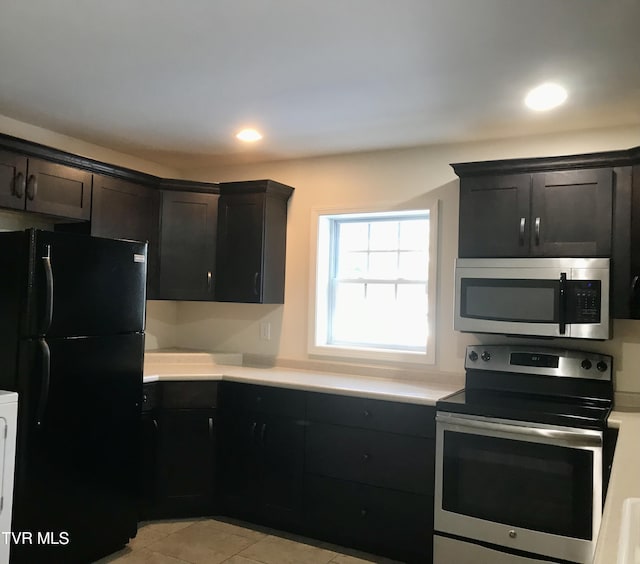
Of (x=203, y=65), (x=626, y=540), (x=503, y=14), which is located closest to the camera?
(x=626, y=540)

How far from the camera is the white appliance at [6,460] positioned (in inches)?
95.3

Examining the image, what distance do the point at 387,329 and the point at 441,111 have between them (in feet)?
4.86

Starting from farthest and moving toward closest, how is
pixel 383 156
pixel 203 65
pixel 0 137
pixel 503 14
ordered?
pixel 383 156 → pixel 0 137 → pixel 203 65 → pixel 503 14

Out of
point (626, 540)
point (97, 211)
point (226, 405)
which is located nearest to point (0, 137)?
point (97, 211)

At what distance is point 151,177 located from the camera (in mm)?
3775

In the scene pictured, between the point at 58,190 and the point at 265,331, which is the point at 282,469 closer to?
the point at 265,331

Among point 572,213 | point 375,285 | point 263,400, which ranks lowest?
point 263,400

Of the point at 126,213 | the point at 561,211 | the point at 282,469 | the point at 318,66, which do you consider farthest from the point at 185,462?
the point at 561,211

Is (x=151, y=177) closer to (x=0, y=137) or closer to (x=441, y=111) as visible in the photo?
(x=0, y=137)

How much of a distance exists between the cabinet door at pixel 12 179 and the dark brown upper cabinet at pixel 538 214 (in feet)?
7.72

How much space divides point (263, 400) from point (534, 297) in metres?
1.61

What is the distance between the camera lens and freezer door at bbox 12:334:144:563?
2531mm

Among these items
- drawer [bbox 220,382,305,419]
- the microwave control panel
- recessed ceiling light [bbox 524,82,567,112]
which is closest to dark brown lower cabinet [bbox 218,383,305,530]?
drawer [bbox 220,382,305,419]

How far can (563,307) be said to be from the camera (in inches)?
112
